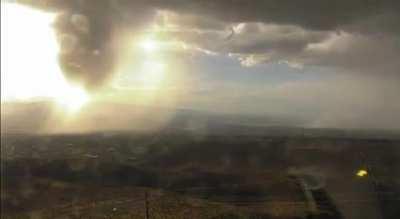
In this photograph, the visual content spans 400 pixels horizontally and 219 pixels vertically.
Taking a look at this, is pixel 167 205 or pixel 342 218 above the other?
pixel 167 205

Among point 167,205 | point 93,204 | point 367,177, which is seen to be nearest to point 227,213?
Answer: point 167,205

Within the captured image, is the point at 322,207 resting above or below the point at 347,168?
below

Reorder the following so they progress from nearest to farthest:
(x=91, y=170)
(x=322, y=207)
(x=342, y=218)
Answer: (x=342, y=218)
(x=322, y=207)
(x=91, y=170)

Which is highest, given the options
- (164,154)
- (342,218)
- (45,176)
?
(164,154)

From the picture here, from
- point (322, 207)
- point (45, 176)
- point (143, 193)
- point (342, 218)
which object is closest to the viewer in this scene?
point (342, 218)

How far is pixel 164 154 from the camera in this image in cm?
17512

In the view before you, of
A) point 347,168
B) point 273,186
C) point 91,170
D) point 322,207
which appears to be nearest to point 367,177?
point 347,168

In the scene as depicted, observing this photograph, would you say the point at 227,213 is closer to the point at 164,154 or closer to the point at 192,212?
the point at 192,212

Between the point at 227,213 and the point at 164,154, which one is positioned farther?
the point at 164,154

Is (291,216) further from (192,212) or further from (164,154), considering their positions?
(164,154)

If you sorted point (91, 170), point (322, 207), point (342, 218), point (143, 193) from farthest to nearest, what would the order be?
point (91, 170)
point (143, 193)
point (322, 207)
point (342, 218)

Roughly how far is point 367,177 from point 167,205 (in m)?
49.7

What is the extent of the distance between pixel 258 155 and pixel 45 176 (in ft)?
258

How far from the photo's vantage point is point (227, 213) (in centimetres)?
7900
